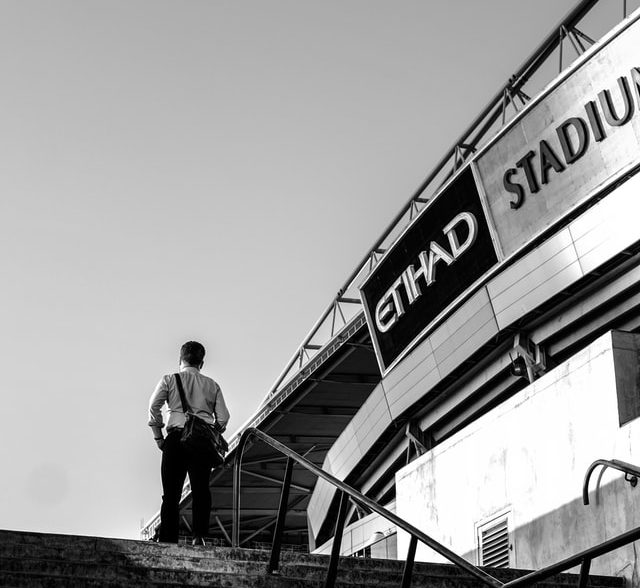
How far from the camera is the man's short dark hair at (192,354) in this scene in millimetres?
10102

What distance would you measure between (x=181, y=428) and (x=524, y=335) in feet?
26.0

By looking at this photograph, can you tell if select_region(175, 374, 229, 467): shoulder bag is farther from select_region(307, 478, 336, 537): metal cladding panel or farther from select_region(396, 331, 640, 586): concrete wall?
select_region(307, 478, 336, 537): metal cladding panel

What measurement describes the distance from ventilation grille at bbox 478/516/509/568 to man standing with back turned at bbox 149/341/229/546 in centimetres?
479

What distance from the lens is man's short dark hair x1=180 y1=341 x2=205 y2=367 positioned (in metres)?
10.1

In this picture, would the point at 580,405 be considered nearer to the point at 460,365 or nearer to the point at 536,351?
the point at 536,351

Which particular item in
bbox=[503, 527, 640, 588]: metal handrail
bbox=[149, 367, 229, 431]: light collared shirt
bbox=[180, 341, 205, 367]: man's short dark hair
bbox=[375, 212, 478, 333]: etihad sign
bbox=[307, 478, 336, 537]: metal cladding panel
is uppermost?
bbox=[375, 212, 478, 333]: etihad sign

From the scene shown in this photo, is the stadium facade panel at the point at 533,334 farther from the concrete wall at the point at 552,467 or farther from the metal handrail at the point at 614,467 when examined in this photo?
the metal handrail at the point at 614,467

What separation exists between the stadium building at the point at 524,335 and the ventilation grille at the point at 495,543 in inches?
1.0

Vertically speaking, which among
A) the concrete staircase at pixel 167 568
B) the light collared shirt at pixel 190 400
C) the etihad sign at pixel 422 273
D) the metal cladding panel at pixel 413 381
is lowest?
the concrete staircase at pixel 167 568

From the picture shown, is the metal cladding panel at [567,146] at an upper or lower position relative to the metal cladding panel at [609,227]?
upper

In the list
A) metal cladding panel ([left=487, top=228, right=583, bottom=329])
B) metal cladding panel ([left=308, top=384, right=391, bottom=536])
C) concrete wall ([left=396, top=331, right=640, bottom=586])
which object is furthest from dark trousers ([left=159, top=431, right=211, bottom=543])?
metal cladding panel ([left=308, top=384, right=391, bottom=536])

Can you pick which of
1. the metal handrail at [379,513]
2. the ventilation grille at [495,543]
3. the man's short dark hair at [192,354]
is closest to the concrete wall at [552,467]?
the ventilation grille at [495,543]

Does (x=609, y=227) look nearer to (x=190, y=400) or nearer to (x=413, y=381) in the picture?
(x=413, y=381)

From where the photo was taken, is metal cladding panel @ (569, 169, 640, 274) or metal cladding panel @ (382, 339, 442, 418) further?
metal cladding panel @ (382, 339, 442, 418)
